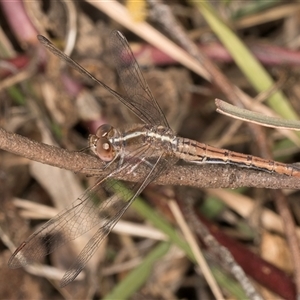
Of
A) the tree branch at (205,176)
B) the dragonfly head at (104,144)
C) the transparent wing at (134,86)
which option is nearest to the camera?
the tree branch at (205,176)

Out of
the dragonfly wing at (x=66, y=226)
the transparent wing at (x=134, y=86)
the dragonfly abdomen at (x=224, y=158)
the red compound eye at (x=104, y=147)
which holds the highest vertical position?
the transparent wing at (x=134, y=86)

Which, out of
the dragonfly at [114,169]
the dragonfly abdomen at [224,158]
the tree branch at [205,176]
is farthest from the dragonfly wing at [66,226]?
the dragonfly abdomen at [224,158]

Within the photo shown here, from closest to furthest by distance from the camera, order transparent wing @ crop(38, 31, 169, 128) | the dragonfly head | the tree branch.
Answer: the tree branch
the dragonfly head
transparent wing @ crop(38, 31, 169, 128)

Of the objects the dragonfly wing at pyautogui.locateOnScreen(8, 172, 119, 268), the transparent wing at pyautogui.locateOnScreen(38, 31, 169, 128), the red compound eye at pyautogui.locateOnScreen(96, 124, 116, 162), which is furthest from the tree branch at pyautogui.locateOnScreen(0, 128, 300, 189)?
the transparent wing at pyautogui.locateOnScreen(38, 31, 169, 128)

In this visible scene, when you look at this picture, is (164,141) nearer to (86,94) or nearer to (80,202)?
(80,202)

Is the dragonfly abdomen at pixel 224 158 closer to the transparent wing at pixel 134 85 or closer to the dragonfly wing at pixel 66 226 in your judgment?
the transparent wing at pixel 134 85

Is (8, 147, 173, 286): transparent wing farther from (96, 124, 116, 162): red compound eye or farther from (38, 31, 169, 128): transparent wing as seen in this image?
(38, 31, 169, 128): transparent wing

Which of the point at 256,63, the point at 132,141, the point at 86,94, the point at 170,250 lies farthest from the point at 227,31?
the point at 170,250
